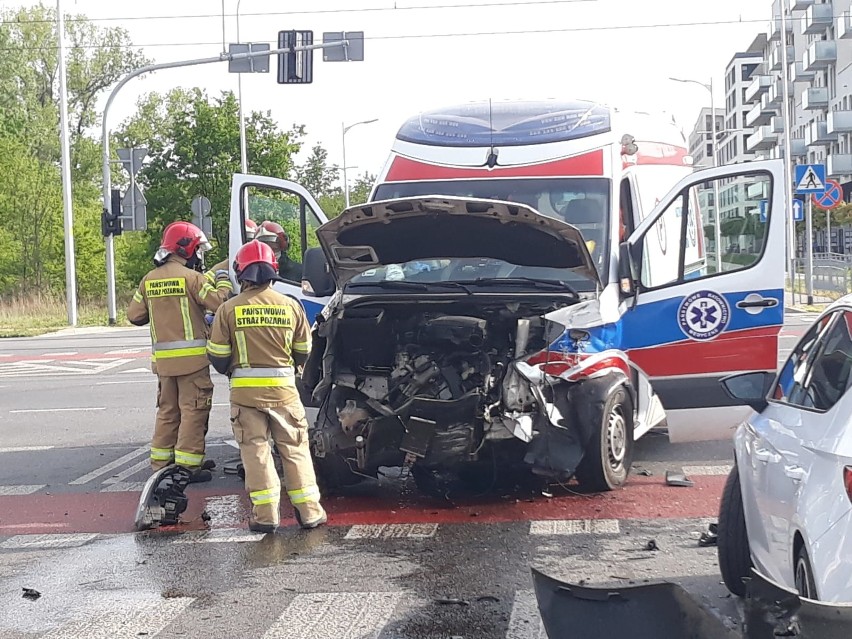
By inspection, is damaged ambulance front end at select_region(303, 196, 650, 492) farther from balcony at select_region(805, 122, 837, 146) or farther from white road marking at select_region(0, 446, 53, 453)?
balcony at select_region(805, 122, 837, 146)

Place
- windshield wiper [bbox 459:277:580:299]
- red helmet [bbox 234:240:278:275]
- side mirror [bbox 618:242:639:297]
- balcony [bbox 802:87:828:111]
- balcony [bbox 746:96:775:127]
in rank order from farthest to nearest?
balcony [bbox 746:96:775:127] → balcony [bbox 802:87:828:111] → side mirror [bbox 618:242:639:297] → windshield wiper [bbox 459:277:580:299] → red helmet [bbox 234:240:278:275]

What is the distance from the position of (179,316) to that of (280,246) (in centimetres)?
108

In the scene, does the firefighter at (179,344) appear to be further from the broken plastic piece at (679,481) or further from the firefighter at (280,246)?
the broken plastic piece at (679,481)

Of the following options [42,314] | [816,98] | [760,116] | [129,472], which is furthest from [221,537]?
[760,116]

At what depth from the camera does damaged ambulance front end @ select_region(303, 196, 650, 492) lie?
7707mm

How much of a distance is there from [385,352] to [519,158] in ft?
6.50

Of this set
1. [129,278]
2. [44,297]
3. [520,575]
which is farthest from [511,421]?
[129,278]

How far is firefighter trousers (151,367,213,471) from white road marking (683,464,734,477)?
3.56 m

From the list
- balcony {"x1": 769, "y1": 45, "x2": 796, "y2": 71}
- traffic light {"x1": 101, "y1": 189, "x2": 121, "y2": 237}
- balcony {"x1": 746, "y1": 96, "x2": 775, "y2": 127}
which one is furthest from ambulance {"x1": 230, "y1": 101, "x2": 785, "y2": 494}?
balcony {"x1": 746, "y1": 96, "x2": 775, "y2": 127}

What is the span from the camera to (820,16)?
78062mm

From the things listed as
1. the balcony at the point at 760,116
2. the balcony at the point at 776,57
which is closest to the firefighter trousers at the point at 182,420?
the balcony at the point at 776,57

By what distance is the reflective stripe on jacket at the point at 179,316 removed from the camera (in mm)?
8797

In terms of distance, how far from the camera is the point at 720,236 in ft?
31.1

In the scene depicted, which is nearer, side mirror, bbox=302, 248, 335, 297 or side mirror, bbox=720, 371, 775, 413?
side mirror, bbox=720, 371, 775, 413
